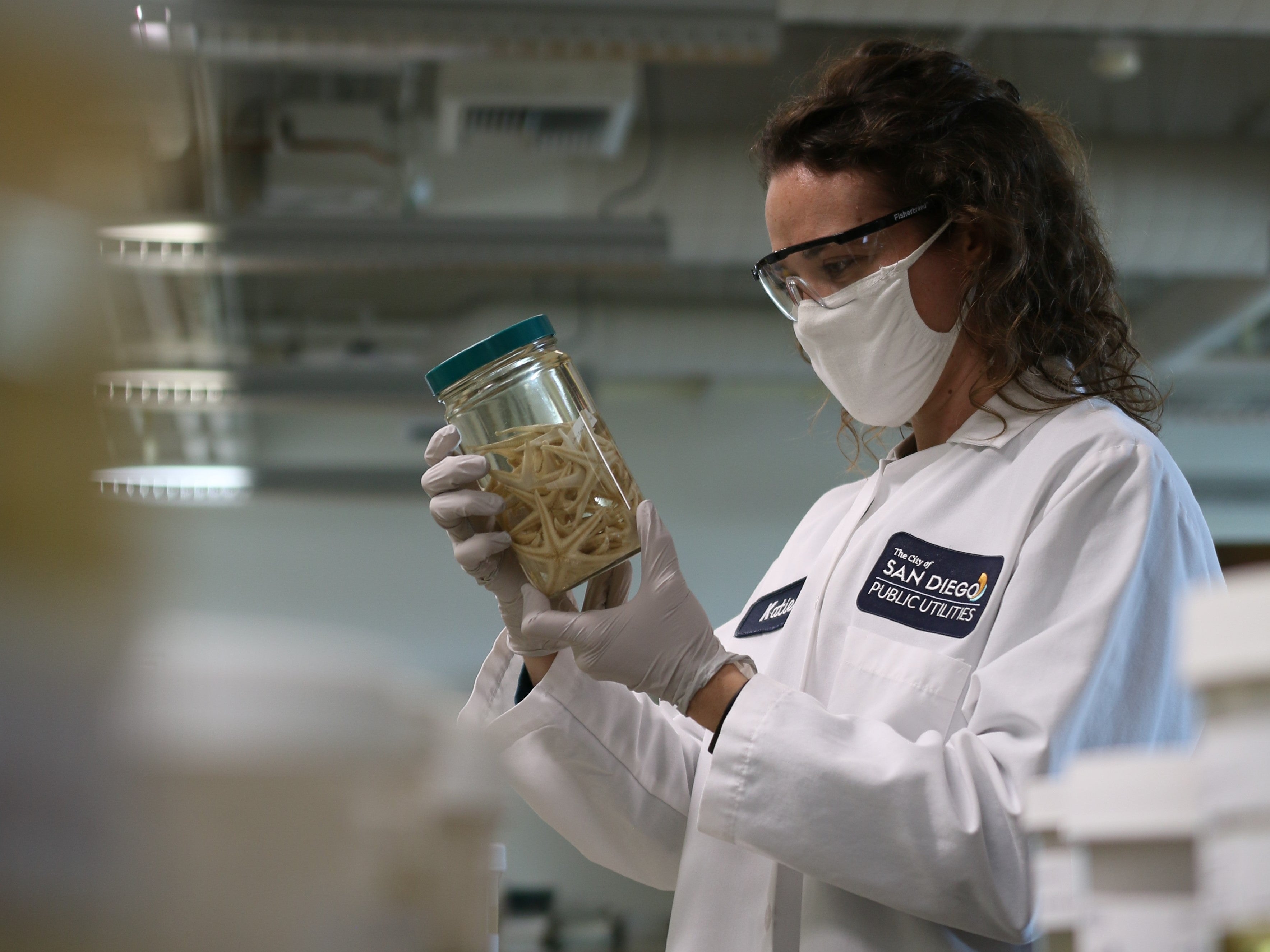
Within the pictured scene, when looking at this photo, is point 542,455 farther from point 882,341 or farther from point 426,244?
point 426,244

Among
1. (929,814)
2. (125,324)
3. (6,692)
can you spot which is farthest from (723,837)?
(6,692)

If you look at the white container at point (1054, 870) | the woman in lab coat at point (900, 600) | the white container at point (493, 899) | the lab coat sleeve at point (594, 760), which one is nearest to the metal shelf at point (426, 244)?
the woman in lab coat at point (900, 600)

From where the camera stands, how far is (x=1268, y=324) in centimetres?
662

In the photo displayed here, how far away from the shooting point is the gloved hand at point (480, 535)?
119 centimetres

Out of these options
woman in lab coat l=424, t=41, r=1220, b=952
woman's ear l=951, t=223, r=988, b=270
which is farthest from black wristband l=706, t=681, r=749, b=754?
woman's ear l=951, t=223, r=988, b=270

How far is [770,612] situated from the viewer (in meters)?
1.53

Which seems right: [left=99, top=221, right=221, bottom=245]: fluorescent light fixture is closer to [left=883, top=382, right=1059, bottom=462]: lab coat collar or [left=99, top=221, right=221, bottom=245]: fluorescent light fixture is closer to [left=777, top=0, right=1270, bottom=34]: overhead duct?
[left=777, top=0, right=1270, bottom=34]: overhead duct

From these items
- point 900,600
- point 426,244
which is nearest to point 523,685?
point 900,600

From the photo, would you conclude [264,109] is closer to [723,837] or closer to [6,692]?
[723,837]

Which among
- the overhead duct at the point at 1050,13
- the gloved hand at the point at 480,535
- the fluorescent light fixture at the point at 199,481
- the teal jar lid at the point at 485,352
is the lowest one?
the gloved hand at the point at 480,535

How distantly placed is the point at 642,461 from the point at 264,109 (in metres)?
3.75

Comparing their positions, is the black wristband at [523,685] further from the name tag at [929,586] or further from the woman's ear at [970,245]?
the woman's ear at [970,245]

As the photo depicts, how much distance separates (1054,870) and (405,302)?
20.4 feet

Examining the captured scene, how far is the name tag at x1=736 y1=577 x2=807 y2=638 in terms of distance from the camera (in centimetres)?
148
